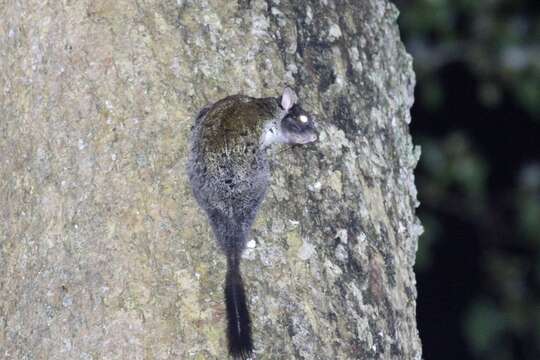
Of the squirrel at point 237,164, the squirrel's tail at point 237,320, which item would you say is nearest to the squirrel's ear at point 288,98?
the squirrel at point 237,164

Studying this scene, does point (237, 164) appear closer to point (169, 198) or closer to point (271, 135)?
point (271, 135)

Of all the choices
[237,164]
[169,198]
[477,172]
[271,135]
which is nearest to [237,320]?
[169,198]

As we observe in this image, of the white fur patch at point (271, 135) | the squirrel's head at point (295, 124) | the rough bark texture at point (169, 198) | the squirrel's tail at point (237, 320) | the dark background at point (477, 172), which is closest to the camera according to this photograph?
the squirrel's tail at point (237, 320)

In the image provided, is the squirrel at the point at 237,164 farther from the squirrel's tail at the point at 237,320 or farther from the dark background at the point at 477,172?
the dark background at the point at 477,172

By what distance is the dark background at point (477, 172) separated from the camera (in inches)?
277

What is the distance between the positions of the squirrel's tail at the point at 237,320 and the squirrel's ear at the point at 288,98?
62 cm

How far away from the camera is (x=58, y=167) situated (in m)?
3.11

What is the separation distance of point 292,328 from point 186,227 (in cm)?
42

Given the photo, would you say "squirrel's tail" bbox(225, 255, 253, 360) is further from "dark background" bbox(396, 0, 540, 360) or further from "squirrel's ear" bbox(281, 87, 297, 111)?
"dark background" bbox(396, 0, 540, 360)

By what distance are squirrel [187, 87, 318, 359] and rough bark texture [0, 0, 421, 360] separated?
0.14 feet

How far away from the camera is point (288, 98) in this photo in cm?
322

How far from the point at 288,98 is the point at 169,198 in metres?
0.50

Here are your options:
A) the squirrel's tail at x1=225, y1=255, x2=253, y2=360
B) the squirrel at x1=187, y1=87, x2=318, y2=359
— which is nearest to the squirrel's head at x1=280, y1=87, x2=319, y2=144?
the squirrel at x1=187, y1=87, x2=318, y2=359

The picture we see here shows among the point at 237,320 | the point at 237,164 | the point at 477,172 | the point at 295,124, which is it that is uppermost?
the point at 295,124
